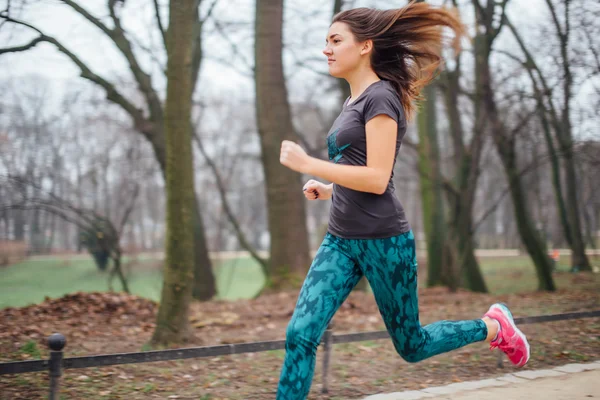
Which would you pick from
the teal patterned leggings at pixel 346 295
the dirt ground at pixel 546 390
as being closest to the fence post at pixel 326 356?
the dirt ground at pixel 546 390

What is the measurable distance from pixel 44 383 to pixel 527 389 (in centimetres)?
378

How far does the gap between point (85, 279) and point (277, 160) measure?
8.54m

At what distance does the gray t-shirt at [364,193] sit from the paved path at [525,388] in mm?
1900

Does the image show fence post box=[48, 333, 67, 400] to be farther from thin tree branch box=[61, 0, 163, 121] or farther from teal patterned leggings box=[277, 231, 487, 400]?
thin tree branch box=[61, 0, 163, 121]

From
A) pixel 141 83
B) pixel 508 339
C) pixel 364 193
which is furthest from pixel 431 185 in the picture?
pixel 364 193

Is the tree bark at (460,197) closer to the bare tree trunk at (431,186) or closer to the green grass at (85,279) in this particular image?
the bare tree trunk at (431,186)

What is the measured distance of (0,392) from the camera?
4.53 m

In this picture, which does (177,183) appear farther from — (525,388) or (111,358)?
(525,388)

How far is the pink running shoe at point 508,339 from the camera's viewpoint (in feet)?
12.8

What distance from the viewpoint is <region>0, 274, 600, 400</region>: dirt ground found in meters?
4.97

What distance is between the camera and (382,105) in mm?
3098

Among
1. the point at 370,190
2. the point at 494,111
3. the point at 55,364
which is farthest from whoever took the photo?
the point at 494,111

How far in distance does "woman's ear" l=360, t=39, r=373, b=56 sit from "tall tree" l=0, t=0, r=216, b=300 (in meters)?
4.04

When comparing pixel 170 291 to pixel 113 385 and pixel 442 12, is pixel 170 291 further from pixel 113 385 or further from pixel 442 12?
pixel 442 12
